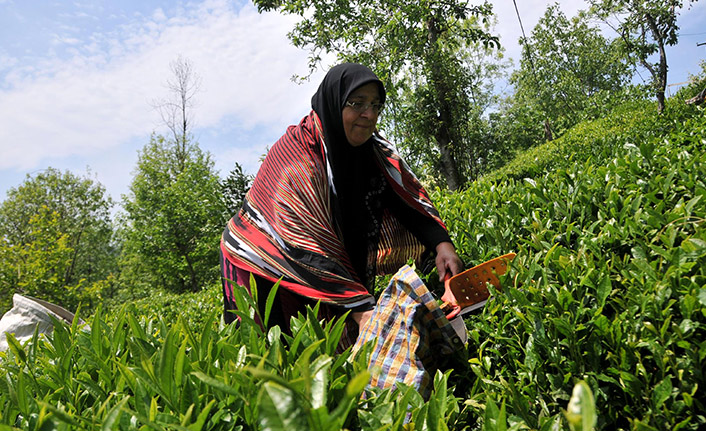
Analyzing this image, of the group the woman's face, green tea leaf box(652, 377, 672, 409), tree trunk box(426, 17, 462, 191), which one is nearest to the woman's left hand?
the woman's face

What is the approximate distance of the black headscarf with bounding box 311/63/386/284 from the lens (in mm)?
2387

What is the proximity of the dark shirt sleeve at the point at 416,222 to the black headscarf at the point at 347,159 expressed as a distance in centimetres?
19

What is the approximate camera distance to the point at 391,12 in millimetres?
8984

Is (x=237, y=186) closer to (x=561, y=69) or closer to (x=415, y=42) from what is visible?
(x=415, y=42)

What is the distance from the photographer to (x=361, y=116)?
2.39 meters

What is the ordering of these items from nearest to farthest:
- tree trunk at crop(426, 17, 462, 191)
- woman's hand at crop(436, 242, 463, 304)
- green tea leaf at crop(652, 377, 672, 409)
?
green tea leaf at crop(652, 377, 672, 409) < woman's hand at crop(436, 242, 463, 304) < tree trunk at crop(426, 17, 462, 191)

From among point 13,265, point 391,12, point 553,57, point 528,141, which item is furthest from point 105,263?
point 553,57

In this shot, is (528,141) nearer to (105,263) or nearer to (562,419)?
(562,419)

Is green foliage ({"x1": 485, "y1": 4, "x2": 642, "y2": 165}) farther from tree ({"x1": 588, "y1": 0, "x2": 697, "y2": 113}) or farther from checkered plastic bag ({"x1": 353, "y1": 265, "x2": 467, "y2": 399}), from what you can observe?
checkered plastic bag ({"x1": 353, "y1": 265, "x2": 467, "y2": 399})

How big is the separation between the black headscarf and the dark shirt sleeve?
0.19 m

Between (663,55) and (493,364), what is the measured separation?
9650 millimetres

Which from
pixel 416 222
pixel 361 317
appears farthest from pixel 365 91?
pixel 361 317

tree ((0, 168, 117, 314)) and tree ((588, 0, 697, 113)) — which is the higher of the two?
tree ((0, 168, 117, 314))

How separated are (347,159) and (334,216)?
1.41ft
